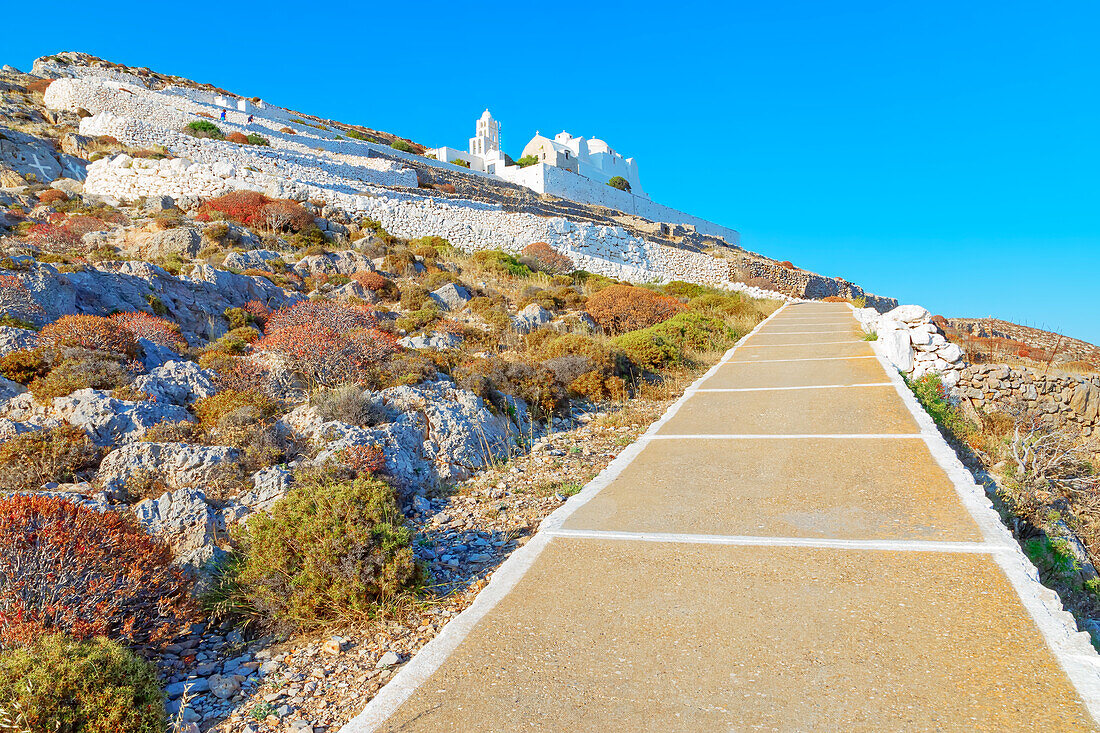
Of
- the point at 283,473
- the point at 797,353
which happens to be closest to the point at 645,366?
the point at 797,353

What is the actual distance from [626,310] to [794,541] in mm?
11053

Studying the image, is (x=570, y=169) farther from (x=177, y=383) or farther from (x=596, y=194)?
(x=177, y=383)

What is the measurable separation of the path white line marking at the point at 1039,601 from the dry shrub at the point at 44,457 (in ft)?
22.1

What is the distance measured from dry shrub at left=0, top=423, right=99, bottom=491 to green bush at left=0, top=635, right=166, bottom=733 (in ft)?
9.06

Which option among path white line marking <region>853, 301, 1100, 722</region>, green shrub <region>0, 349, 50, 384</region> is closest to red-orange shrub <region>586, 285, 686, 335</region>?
path white line marking <region>853, 301, 1100, 722</region>

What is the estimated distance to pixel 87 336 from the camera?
6.72 m

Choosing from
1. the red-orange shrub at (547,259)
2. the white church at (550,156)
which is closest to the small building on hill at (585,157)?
the white church at (550,156)

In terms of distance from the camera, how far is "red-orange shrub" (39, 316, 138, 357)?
660 cm

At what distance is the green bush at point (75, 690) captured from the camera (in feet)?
7.50

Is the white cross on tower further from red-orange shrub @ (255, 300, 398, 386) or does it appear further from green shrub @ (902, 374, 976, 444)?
green shrub @ (902, 374, 976, 444)

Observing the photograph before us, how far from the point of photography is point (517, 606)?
3.20m

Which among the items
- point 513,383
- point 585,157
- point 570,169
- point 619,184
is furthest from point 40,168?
point 585,157

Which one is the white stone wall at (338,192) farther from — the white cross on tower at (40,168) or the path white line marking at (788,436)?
the path white line marking at (788,436)

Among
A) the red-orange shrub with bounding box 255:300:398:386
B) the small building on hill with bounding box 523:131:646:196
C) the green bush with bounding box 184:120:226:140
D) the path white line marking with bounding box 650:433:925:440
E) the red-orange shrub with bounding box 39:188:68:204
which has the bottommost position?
the path white line marking with bounding box 650:433:925:440
